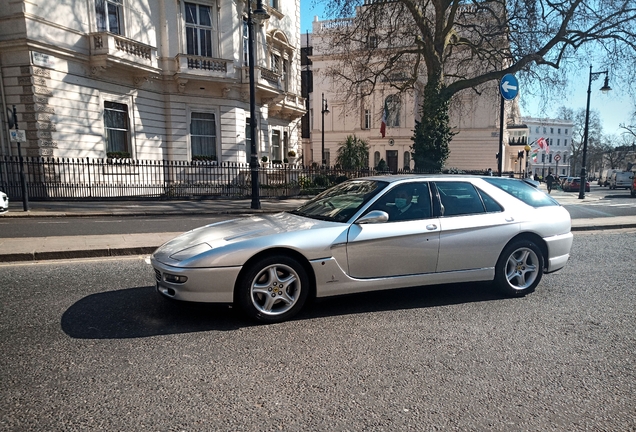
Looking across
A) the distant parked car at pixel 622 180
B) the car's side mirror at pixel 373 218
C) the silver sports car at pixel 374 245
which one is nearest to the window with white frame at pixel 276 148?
the silver sports car at pixel 374 245

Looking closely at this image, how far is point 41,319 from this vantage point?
13.5 feet

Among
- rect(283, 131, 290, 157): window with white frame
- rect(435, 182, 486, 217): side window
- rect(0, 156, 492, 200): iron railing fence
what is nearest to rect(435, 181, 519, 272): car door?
rect(435, 182, 486, 217): side window

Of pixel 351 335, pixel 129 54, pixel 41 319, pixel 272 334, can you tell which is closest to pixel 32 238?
Answer: pixel 41 319

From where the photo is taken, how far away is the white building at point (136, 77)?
55.2 ft

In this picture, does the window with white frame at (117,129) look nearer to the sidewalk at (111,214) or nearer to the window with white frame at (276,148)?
the sidewalk at (111,214)

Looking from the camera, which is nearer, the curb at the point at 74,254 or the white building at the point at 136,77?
the curb at the point at 74,254

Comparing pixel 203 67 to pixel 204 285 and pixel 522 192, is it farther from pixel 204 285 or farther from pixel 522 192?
pixel 204 285

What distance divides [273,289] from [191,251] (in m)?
0.90

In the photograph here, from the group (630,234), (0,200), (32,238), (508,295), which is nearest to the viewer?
(508,295)

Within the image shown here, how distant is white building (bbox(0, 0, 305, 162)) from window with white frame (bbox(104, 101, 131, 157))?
5 centimetres

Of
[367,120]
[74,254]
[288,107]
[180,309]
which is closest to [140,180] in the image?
[288,107]

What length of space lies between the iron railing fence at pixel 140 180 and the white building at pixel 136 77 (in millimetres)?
922

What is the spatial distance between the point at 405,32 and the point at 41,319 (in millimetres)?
22605

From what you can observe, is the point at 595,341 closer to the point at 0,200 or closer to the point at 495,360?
the point at 495,360
